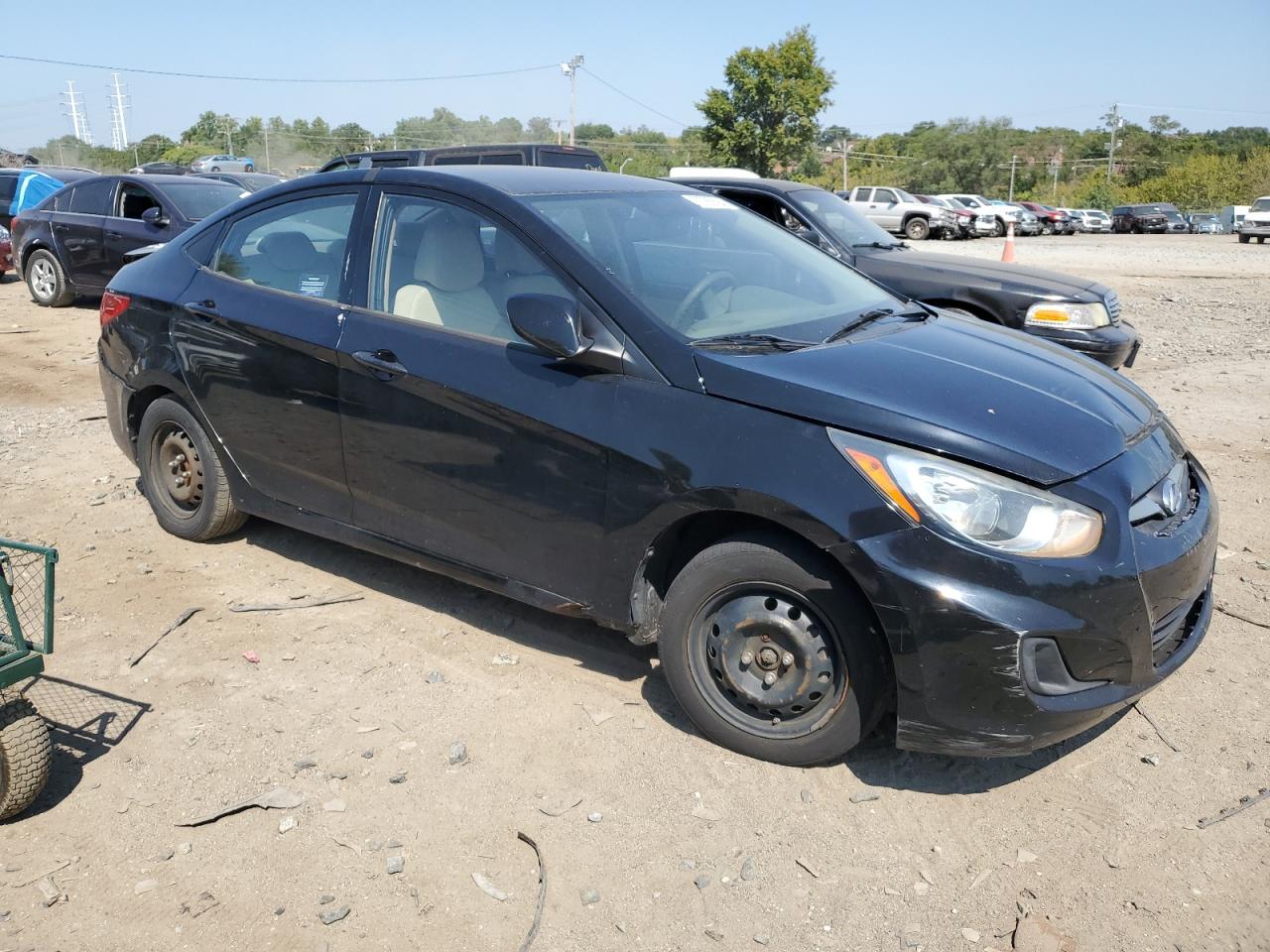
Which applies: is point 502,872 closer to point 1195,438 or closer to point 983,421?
point 983,421

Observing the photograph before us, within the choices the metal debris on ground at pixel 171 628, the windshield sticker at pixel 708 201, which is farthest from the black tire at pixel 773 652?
the metal debris on ground at pixel 171 628

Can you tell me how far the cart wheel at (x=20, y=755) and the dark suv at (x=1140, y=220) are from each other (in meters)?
56.6

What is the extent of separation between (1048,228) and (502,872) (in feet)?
171

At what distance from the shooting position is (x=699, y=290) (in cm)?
372

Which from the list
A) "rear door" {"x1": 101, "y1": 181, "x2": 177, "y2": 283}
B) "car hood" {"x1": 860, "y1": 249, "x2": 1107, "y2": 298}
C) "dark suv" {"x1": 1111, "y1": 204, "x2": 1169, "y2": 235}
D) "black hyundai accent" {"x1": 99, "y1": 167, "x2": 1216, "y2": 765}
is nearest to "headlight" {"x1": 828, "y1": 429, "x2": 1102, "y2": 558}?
"black hyundai accent" {"x1": 99, "y1": 167, "x2": 1216, "y2": 765}

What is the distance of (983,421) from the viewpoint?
3.03m

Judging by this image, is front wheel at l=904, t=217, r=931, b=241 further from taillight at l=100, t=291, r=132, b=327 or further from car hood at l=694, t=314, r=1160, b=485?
car hood at l=694, t=314, r=1160, b=485

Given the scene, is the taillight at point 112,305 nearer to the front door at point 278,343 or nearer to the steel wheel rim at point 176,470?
the front door at point 278,343

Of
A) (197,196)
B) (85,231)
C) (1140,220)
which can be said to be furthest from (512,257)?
(1140,220)

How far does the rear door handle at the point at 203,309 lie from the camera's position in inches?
177

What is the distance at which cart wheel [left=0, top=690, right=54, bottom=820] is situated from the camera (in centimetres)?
297

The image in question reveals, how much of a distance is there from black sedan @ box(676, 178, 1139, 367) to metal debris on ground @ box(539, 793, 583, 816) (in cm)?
467

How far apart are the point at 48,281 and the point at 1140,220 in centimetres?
5150

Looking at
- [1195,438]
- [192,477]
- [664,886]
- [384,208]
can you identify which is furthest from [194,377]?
[1195,438]
